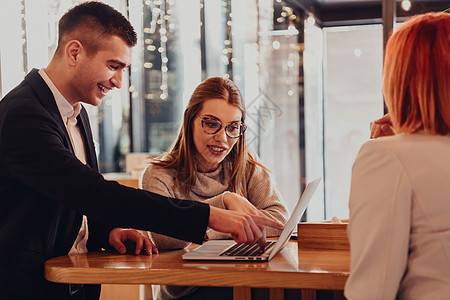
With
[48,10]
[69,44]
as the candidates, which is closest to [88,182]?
[69,44]

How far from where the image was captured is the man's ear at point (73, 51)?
1.81m

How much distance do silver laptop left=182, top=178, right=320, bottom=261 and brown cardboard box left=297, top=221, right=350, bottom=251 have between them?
0.09m

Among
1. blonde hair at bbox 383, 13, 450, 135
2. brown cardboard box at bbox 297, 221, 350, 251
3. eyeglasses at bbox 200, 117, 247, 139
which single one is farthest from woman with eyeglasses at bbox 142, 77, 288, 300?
blonde hair at bbox 383, 13, 450, 135

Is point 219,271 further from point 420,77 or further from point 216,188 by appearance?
point 216,188

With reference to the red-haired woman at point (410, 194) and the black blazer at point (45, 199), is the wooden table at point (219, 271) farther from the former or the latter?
the red-haired woman at point (410, 194)

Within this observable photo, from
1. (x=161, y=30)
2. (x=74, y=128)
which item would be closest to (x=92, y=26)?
(x=74, y=128)

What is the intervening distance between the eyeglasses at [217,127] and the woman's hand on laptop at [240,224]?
644mm

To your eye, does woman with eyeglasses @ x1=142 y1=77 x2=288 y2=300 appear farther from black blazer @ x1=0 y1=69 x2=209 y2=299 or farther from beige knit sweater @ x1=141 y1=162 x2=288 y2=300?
black blazer @ x1=0 y1=69 x2=209 y2=299

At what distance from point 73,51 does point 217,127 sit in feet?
2.06

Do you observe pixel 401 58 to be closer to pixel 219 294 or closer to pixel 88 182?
pixel 88 182

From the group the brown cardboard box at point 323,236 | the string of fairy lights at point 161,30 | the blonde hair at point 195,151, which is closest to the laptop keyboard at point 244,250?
the brown cardboard box at point 323,236

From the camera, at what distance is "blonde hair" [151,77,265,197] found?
86.4 inches

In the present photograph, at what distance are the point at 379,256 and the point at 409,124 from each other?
0.88 ft

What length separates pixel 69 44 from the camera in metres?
1.82
